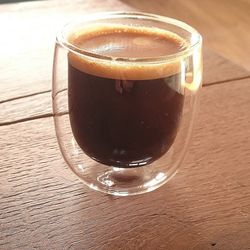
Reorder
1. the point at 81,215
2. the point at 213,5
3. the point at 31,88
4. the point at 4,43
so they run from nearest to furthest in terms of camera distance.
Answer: the point at 81,215, the point at 31,88, the point at 4,43, the point at 213,5

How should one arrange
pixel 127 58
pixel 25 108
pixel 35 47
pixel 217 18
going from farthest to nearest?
pixel 217 18 < pixel 35 47 < pixel 25 108 < pixel 127 58

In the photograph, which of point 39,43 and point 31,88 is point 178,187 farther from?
point 39,43

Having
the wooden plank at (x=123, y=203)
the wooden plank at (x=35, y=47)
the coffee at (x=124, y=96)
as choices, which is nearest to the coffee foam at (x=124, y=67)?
the coffee at (x=124, y=96)

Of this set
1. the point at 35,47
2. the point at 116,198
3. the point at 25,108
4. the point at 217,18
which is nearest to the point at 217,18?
the point at 217,18

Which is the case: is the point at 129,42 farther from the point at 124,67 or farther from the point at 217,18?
the point at 217,18

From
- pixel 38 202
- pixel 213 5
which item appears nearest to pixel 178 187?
pixel 38 202
